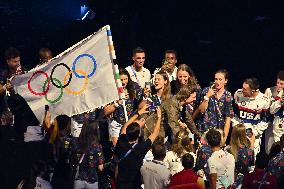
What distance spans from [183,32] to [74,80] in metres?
6.31

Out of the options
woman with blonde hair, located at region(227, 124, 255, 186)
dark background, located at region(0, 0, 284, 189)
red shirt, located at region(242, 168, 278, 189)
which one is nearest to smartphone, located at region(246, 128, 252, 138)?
woman with blonde hair, located at region(227, 124, 255, 186)

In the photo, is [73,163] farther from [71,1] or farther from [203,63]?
[71,1]

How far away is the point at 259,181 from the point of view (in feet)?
37.5

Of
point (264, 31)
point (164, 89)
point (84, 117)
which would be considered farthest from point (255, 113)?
point (264, 31)

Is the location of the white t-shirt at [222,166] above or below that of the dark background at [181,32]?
below

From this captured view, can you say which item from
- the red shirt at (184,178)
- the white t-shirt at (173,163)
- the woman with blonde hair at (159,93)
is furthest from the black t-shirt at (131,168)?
the woman with blonde hair at (159,93)

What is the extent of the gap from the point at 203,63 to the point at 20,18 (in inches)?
187

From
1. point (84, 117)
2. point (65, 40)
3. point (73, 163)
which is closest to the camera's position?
point (73, 163)

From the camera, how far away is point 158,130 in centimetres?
1354

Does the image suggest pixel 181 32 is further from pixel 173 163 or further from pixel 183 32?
pixel 173 163

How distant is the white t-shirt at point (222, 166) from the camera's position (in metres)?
12.1

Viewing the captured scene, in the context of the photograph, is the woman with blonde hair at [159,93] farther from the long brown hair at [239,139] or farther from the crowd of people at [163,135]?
the long brown hair at [239,139]

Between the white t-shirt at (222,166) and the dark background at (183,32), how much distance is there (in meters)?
6.25

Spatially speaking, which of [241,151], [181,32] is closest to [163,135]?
[241,151]
